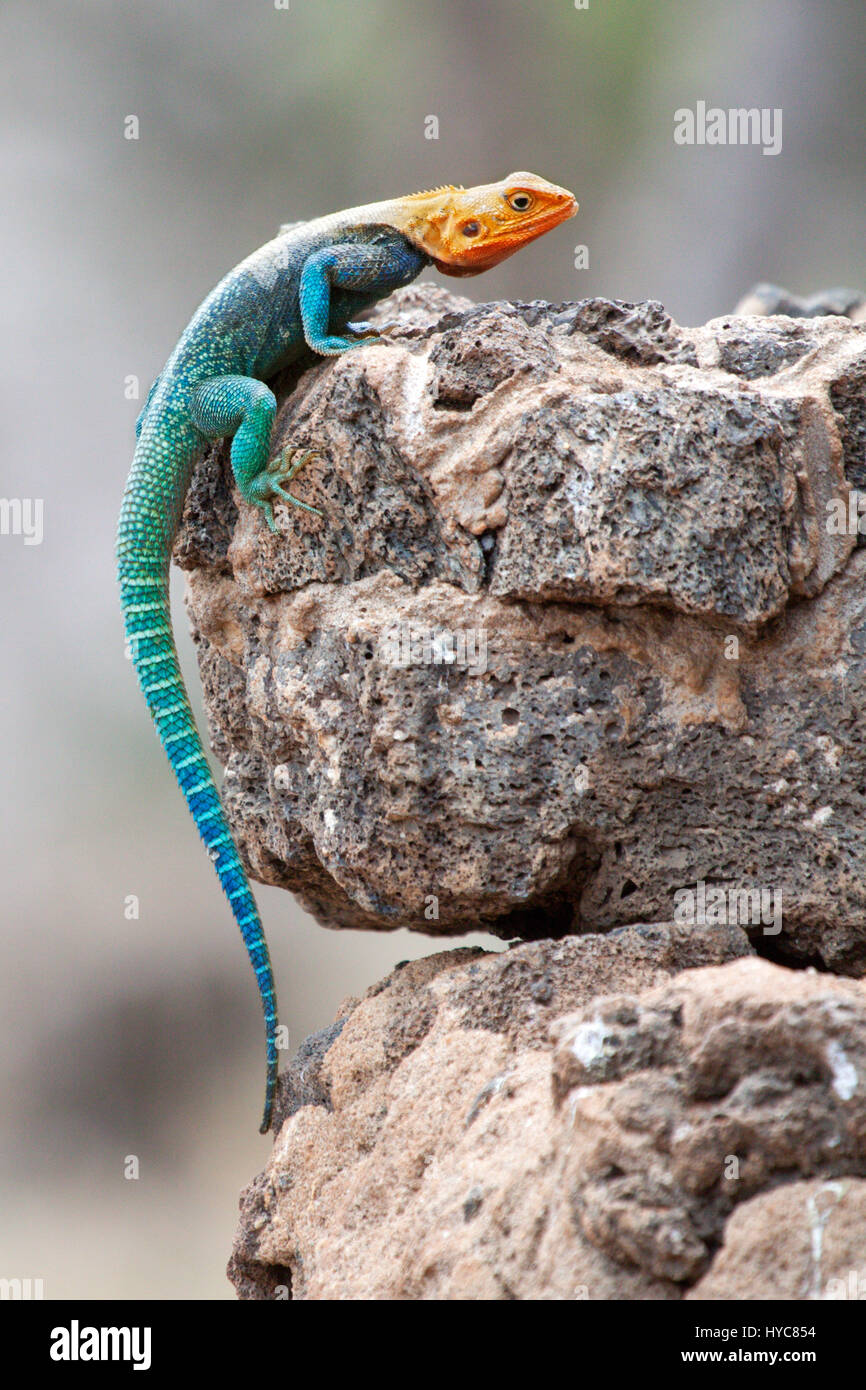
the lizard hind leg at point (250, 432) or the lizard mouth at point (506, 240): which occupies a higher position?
the lizard mouth at point (506, 240)

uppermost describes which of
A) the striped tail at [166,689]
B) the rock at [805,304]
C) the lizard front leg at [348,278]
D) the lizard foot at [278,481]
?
the rock at [805,304]

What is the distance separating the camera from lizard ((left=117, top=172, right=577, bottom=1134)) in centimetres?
303

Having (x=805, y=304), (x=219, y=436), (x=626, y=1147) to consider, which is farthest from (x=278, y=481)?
(x=805, y=304)

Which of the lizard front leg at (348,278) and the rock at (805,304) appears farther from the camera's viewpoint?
the rock at (805,304)

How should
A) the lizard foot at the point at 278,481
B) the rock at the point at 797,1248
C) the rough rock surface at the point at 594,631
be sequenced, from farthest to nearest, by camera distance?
the lizard foot at the point at 278,481 → the rough rock surface at the point at 594,631 → the rock at the point at 797,1248

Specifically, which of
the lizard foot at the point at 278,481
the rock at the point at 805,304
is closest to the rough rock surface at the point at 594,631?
the lizard foot at the point at 278,481

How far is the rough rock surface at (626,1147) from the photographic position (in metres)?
1.67

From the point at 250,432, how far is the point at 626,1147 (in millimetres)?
1926

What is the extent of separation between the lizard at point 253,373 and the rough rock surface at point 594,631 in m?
0.31

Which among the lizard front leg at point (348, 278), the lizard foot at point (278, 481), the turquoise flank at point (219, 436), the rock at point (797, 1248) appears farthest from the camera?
the lizard front leg at point (348, 278)

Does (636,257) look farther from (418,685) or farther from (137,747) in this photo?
(418,685)

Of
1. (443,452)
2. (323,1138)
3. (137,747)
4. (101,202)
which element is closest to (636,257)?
(101,202)

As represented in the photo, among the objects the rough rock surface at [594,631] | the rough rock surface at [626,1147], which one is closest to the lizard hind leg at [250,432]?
the rough rock surface at [594,631]

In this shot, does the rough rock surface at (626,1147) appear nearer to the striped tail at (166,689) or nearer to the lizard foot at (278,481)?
the striped tail at (166,689)
